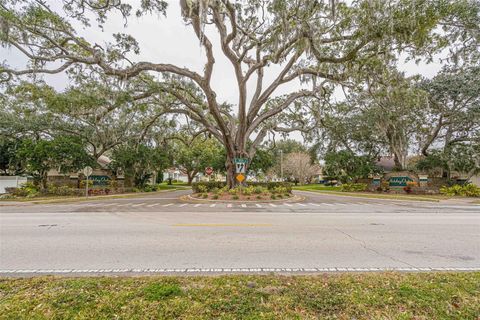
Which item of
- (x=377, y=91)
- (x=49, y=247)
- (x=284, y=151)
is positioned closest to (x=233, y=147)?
(x=377, y=91)

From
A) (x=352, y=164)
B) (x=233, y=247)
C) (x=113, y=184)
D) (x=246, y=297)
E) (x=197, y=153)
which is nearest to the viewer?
(x=246, y=297)

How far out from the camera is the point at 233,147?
1978 cm

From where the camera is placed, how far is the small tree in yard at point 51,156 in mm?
20156

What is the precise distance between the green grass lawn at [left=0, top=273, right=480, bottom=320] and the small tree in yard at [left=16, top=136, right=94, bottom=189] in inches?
865

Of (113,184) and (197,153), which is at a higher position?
(197,153)

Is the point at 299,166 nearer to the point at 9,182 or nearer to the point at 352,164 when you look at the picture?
the point at 352,164

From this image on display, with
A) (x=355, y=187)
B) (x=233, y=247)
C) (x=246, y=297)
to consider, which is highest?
(x=246, y=297)

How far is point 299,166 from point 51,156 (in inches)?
1679

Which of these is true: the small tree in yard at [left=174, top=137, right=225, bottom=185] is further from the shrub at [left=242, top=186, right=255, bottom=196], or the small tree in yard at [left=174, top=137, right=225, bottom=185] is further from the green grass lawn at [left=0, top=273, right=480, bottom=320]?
the green grass lawn at [left=0, top=273, right=480, bottom=320]

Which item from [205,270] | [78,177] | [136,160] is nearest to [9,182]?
[78,177]

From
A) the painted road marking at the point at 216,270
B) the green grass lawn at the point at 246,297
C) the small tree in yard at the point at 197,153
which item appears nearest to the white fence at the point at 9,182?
the small tree in yard at the point at 197,153

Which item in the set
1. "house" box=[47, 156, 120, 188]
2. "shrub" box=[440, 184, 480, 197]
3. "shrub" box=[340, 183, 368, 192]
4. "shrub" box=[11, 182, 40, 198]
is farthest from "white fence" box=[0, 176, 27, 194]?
"shrub" box=[440, 184, 480, 197]

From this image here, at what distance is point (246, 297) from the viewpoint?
278 centimetres

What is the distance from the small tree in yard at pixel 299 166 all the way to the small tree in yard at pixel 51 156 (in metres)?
38.5
